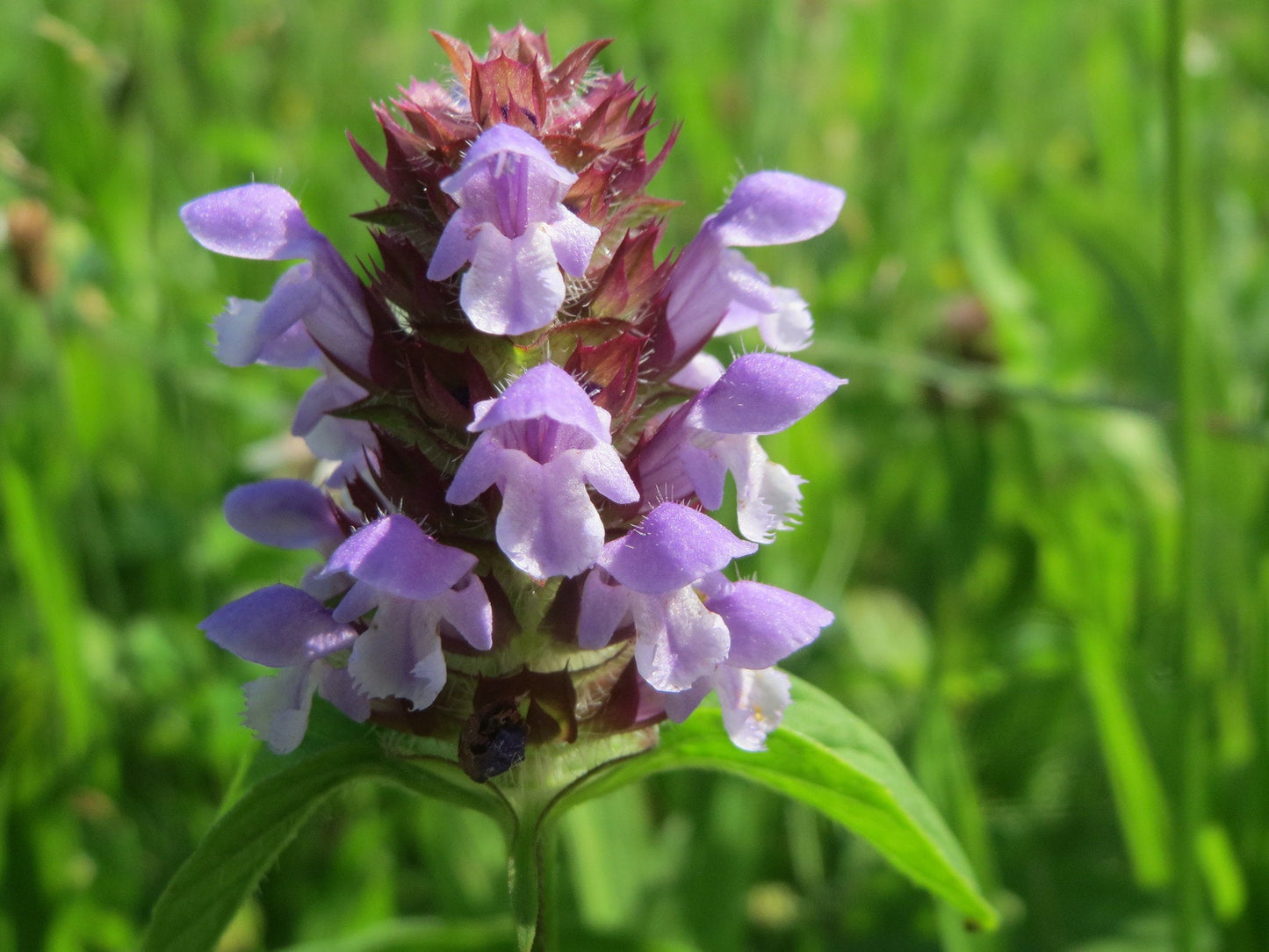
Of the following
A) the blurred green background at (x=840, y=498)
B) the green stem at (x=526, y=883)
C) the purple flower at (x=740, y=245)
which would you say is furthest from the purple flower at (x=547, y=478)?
the blurred green background at (x=840, y=498)

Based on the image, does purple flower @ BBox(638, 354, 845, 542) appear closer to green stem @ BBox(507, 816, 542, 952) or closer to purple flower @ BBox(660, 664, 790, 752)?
purple flower @ BBox(660, 664, 790, 752)

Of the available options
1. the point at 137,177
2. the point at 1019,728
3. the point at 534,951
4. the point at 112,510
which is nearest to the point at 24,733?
the point at 112,510

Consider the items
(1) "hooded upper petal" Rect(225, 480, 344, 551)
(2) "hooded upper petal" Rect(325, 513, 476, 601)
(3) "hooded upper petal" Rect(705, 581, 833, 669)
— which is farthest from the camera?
(1) "hooded upper petal" Rect(225, 480, 344, 551)

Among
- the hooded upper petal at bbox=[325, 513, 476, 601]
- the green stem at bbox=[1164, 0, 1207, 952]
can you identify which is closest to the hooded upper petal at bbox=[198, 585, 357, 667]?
the hooded upper petal at bbox=[325, 513, 476, 601]

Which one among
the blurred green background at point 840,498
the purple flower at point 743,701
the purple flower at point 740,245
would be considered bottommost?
the blurred green background at point 840,498

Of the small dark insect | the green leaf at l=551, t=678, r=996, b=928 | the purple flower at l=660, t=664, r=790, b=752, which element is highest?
the small dark insect

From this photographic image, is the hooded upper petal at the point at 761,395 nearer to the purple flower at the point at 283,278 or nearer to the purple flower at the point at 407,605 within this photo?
the purple flower at the point at 407,605
